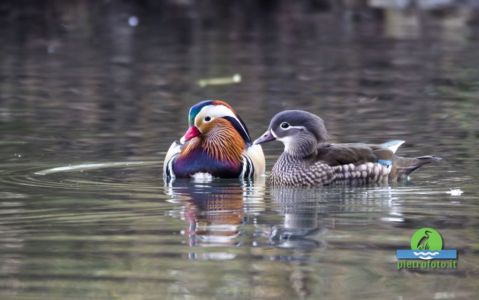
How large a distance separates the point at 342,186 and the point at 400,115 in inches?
175

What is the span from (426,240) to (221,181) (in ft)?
11.2

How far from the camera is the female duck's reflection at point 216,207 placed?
8234 millimetres

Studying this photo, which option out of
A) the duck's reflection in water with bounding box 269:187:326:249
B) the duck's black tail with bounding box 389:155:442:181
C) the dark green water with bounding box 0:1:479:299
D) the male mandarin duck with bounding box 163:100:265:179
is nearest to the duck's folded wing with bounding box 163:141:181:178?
the male mandarin duck with bounding box 163:100:265:179

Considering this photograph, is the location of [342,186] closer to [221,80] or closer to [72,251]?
[72,251]

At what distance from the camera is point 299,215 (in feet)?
29.6

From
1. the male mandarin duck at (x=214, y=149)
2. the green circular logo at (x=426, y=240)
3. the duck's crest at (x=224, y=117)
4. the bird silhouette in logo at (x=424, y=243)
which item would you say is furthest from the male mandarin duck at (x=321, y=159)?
the bird silhouette in logo at (x=424, y=243)

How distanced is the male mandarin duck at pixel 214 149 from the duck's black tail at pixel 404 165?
1199 millimetres

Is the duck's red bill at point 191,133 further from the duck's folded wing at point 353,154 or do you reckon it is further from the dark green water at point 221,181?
the duck's folded wing at point 353,154

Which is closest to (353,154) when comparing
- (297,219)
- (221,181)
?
(221,181)

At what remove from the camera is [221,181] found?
11.1m

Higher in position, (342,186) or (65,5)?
(65,5)

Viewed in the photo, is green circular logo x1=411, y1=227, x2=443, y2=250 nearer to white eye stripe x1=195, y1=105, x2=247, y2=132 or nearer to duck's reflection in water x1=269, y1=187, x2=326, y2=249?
duck's reflection in water x1=269, y1=187, x2=326, y2=249

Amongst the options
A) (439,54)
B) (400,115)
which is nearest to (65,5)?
(439,54)

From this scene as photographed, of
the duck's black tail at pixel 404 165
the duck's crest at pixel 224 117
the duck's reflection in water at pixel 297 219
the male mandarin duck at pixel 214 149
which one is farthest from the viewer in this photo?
the duck's crest at pixel 224 117
